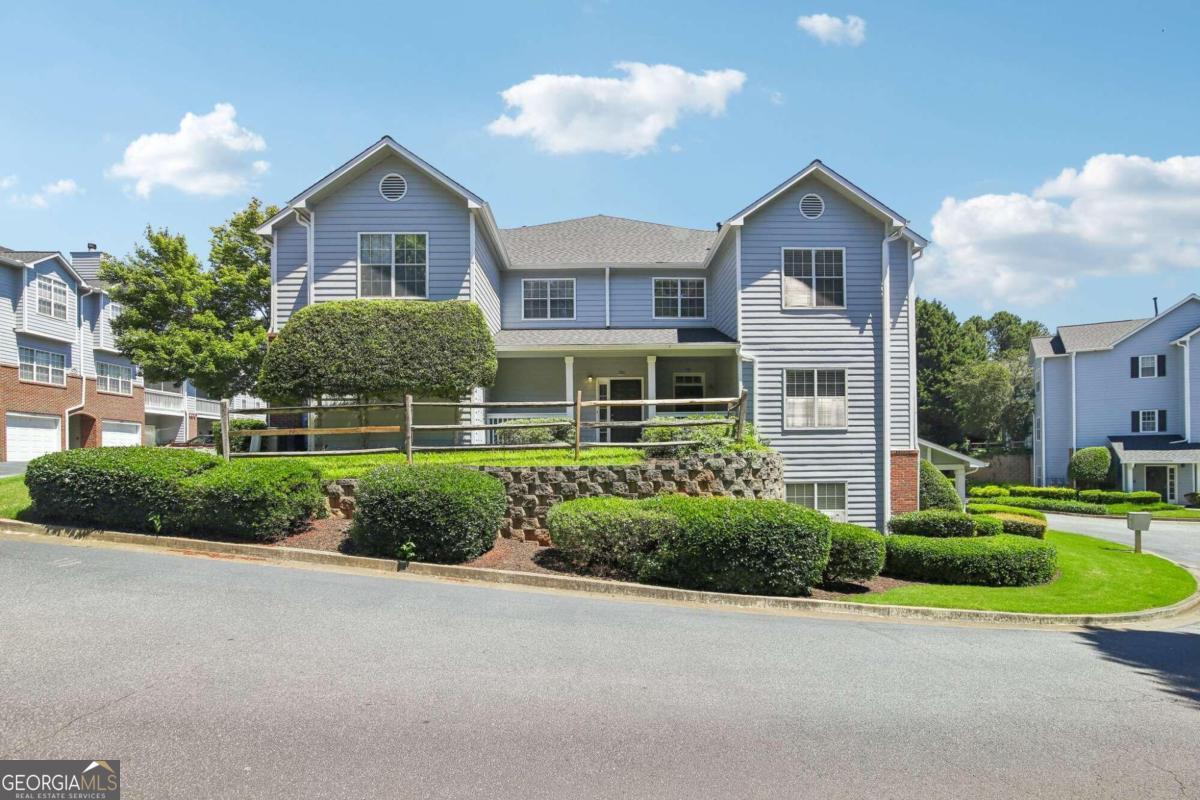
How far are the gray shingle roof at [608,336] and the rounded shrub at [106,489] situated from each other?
1086cm

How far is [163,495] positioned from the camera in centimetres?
1185

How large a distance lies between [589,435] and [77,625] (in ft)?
50.2

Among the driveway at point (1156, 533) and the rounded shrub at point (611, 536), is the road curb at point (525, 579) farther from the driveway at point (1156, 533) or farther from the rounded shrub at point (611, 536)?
the driveway at point (1156, 533)

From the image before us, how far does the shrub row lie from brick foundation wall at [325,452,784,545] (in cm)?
167

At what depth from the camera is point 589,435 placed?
21891 mm

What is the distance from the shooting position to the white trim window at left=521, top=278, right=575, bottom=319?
24391 mm

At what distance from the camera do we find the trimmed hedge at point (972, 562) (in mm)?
16031

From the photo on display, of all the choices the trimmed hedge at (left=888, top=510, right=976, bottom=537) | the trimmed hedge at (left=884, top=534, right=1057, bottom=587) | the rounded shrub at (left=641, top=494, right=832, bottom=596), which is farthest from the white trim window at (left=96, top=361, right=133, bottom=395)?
the trimmed hedge at (left=884, top=534, right=1057, bottom=587)

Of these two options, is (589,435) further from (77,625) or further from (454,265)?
(77,625)

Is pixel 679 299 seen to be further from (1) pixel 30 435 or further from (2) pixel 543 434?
(1) pixel 30 435

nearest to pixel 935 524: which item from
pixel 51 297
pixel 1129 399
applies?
pixel 1129 399

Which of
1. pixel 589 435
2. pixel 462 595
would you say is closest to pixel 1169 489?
pixel 589 435

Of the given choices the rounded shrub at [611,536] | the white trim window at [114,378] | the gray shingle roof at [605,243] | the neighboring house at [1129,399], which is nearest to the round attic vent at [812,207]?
the gray shingle roof at [605,243]

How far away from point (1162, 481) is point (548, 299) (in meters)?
39.1
